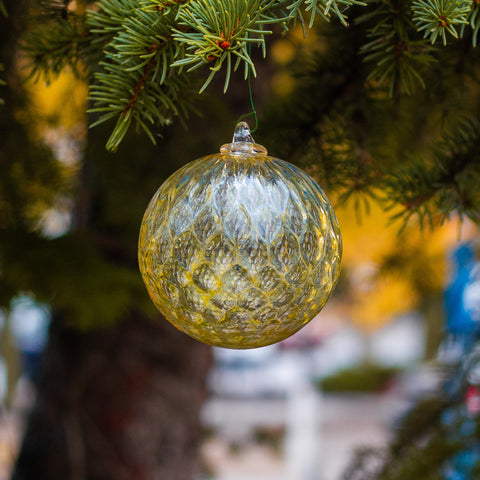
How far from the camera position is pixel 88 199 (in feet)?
4.88

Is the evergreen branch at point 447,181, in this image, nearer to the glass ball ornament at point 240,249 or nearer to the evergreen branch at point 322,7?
the glass ball ornament at point 240,249

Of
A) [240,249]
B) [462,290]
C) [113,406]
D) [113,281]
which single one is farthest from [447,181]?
[113,406]

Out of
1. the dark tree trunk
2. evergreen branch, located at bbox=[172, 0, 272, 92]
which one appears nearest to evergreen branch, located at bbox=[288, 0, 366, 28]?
evergreen branch, located at bbox=[172, 0, 272, 92]

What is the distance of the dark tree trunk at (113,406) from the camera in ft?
5.06

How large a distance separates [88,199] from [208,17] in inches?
44.2

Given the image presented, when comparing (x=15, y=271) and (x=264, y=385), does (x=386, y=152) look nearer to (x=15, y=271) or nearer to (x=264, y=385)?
(x=15, y=271)

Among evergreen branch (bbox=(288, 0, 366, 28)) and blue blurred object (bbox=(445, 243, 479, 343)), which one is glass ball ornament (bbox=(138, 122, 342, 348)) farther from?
blue blurred object (bbox=(445, 243, 479, 343))

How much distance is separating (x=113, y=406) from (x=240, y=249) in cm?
118

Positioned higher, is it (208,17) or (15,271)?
(208,17)

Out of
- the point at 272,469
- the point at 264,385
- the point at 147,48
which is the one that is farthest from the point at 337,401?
the point at 147,48

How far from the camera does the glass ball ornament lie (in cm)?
52

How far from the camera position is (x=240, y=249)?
52 cm

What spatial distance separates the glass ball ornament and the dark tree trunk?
984 millimetres

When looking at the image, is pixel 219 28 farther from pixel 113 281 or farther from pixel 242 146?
pixel 113 281
